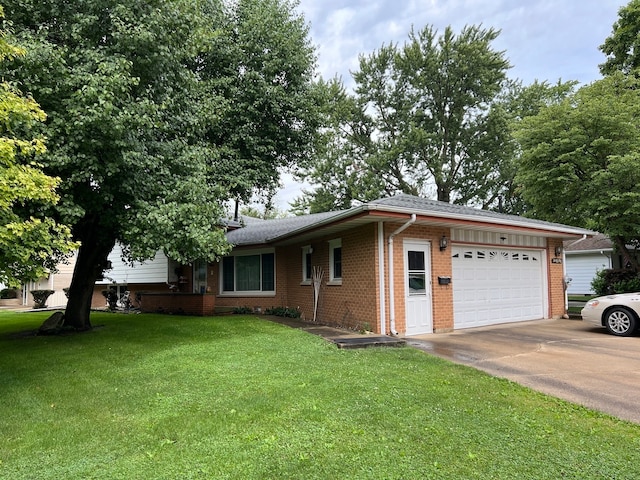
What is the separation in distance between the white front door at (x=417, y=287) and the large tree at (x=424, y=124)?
17.1 m

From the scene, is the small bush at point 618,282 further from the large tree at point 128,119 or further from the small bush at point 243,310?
the large tree at point 128,119

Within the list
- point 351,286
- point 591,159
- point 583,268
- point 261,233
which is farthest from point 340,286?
point 583,268

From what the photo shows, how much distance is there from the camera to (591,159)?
43.5ft

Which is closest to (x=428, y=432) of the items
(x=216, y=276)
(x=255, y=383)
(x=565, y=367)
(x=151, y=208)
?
(x=255, y=383)

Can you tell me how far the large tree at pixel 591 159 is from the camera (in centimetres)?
1235

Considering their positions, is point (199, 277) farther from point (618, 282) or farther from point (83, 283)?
point (618, 282)

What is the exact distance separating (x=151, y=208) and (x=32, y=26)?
3.92 m

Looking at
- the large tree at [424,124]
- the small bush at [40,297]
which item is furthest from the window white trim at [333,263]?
the small bush at [40,297]

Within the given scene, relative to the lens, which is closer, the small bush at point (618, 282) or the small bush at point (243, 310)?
the small bush at point (243, 310)

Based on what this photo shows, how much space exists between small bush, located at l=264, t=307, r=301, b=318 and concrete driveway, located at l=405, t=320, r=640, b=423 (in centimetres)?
461

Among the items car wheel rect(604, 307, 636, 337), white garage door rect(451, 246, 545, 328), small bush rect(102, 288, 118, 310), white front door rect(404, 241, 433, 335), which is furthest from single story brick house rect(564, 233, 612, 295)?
small bush rect(102, 288, 118, 310)

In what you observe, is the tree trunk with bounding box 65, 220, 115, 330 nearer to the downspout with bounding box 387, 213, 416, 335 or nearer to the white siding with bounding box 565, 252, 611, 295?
the downspout with bounding box 387, 213, 416, 335

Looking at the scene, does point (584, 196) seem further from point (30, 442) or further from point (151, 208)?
point (30, 442)

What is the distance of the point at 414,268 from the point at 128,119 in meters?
6.23
